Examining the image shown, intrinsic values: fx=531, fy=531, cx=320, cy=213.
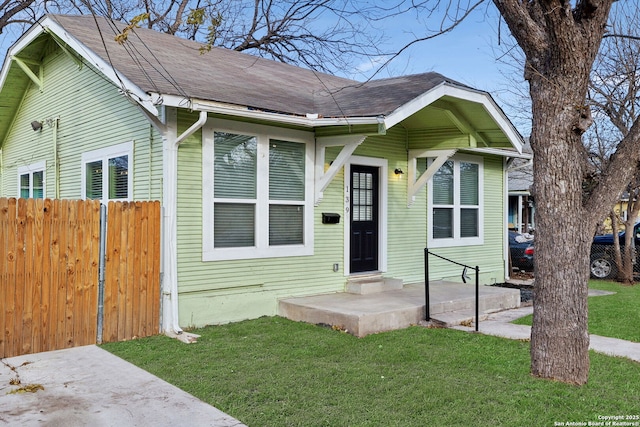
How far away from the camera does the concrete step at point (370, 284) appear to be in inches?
341

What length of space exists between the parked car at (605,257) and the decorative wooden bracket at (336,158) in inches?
333

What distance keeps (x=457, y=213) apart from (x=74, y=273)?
7.56 meters

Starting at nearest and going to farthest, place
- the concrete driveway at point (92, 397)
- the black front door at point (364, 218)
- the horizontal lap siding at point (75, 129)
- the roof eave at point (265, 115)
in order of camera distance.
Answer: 1. the concrete driveway at point (92, 397)
2. the roof eave at point (265, 115)
3. the horizontal lap siding at point (75, 129)
4. the black front door at point (364, 218)

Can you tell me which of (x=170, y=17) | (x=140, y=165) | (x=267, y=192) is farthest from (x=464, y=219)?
(x=170, y=17)

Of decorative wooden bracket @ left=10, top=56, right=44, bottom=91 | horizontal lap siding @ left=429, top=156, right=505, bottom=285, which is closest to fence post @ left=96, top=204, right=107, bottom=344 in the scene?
decorative wooden bracket @ left=10, top=56, right=44, bottom=91

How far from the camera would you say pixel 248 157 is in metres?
7.60

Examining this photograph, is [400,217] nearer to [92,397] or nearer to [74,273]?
[74,273]

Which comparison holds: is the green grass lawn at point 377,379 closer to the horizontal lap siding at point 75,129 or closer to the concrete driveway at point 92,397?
the concrete driveway at point 92,397

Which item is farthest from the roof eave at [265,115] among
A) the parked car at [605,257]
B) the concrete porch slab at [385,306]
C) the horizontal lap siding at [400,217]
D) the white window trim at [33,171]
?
the parked car at [605,257]

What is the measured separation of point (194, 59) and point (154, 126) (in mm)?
2575

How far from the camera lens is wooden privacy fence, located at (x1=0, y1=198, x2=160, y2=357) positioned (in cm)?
563

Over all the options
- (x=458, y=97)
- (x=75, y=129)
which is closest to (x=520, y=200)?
(x=458, y=97)

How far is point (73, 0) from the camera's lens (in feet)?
19.5

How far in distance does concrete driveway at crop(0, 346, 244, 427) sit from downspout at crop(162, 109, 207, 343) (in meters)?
1.14
